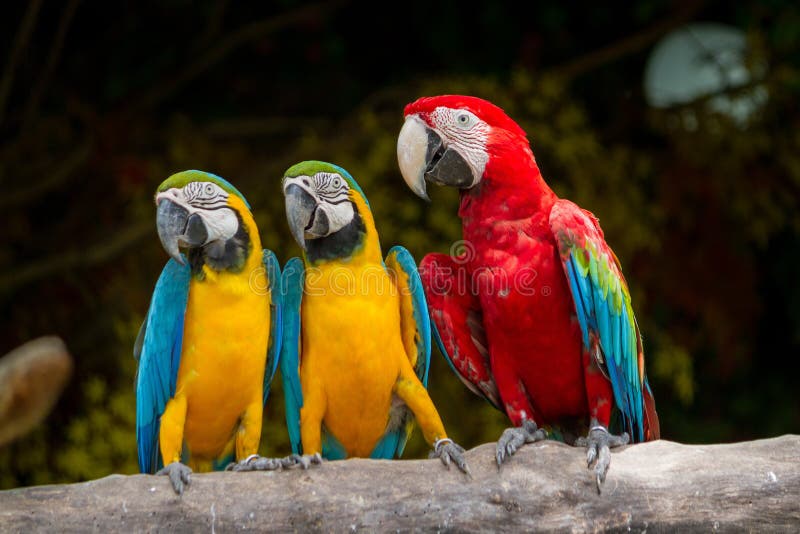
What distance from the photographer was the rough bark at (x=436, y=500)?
7.18ft

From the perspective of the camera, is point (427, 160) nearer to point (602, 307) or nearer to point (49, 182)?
point (602, 307)

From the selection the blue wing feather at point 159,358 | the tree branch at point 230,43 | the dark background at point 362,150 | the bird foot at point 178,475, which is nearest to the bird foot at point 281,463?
the bird foot at point 178,475

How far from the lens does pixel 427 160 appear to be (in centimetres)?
250

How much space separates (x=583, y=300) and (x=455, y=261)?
1.32 ft

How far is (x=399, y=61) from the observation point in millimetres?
4898

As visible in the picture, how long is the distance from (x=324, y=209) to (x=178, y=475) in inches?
28.0

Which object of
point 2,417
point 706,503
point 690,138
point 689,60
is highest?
point 689,60

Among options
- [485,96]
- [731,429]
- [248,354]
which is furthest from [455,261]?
[731,429]

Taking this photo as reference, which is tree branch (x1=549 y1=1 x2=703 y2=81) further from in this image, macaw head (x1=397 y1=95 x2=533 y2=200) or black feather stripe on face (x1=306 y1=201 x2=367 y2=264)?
black feather stripe on face (x1=306 y1=201 x2=367 y2=264)

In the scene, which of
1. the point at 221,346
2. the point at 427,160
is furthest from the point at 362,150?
the point at 221,346

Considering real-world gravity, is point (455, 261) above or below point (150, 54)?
below

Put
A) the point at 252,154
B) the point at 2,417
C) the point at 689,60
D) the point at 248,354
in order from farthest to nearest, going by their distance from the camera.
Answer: the point at 252,154
the point at 689,60
the point at 248,354
the point at 2,417

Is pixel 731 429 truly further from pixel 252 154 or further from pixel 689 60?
pixel 252 154

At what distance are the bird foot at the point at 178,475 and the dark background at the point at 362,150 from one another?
162 cm
